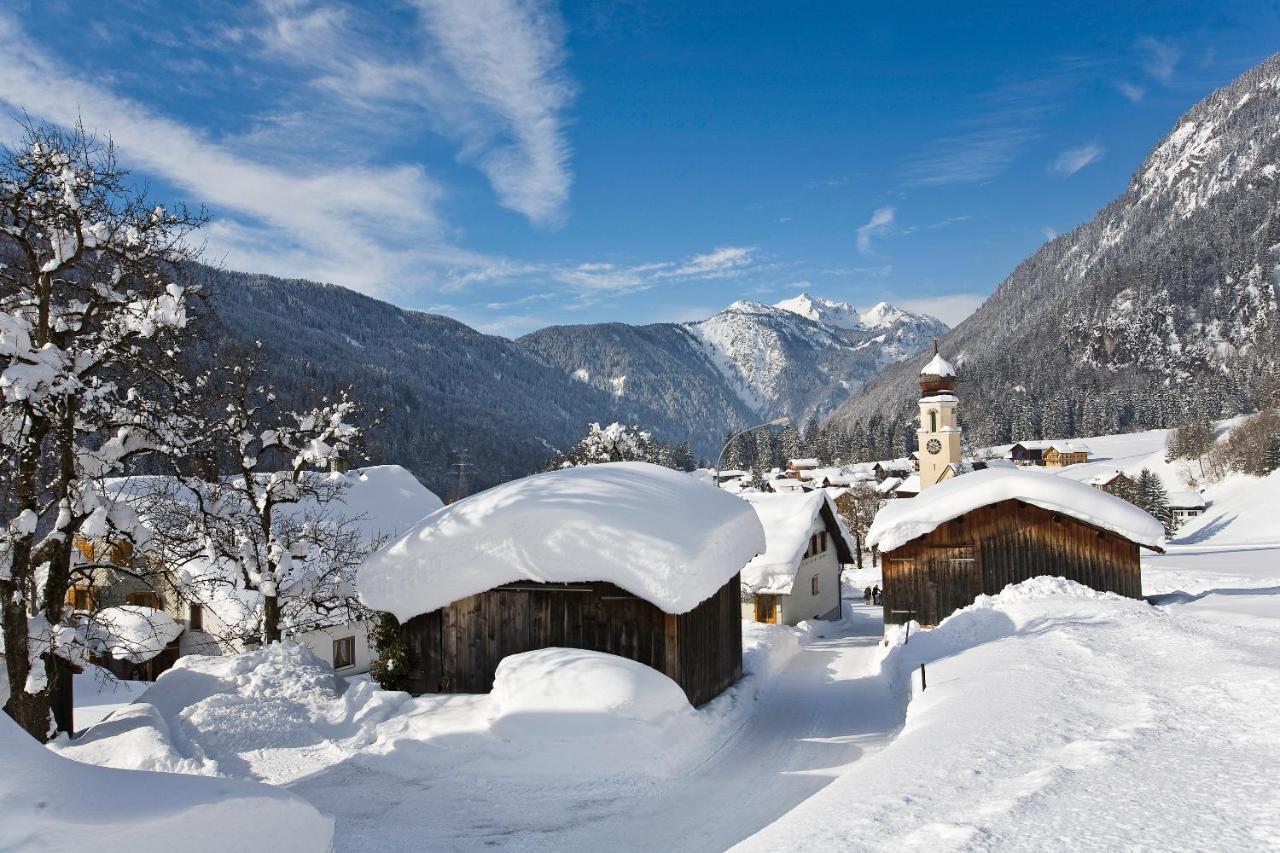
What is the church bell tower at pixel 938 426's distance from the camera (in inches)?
2820

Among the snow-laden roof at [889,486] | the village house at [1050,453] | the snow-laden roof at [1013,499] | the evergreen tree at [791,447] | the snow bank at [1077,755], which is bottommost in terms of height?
the snow bank at [1077,755]

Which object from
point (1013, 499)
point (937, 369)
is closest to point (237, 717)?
point (1013, 499)

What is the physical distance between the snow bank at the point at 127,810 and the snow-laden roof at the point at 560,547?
28.3 ft

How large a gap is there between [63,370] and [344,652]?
21920mm

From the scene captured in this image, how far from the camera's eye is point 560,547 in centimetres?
1506

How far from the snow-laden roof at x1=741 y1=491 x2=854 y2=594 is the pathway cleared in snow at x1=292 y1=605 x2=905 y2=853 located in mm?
16347

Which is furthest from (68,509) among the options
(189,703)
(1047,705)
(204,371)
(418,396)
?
(418,396)

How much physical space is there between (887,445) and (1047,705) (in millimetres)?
153919

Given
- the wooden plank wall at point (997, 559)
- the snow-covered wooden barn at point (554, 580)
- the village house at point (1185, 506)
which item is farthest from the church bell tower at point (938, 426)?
the snow-covered wooden barn at point (554, 580)

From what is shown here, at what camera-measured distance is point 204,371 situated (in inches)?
715

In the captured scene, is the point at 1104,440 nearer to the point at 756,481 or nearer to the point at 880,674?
the point at 756,481

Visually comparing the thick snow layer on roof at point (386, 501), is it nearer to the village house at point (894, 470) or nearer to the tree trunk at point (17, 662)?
the tree trunk at point (17, 662)

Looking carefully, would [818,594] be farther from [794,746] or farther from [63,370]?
[63,370]

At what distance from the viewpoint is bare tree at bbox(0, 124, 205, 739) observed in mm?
11336
